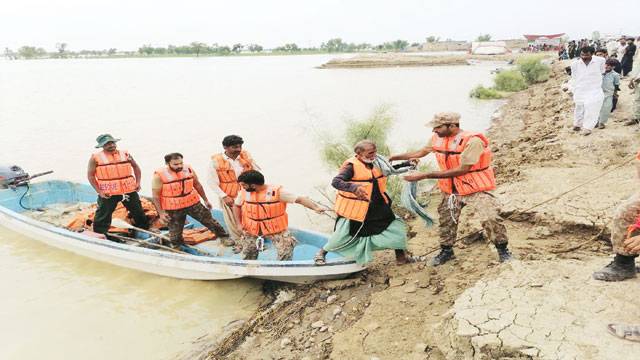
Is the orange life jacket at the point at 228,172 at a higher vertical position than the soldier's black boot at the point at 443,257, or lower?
higher

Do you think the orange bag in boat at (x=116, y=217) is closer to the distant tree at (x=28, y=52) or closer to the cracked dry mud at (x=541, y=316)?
the cracked dry mud at (x=541, y=316)

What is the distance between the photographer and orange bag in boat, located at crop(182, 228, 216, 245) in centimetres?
630

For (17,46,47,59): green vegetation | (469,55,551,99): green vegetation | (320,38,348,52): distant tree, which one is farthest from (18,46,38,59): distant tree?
(469,55,551,99): green vegetation

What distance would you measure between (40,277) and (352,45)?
143235 millimetres

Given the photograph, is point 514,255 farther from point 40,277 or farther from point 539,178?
point 40,277

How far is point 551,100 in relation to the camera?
16.8m

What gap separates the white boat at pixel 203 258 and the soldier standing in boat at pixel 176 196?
37 cm

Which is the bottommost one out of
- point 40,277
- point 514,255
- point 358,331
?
point 40,277

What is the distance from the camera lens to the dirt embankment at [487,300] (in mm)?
3189

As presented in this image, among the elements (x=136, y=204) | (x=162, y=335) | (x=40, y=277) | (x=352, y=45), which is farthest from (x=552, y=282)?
(x=352, y=45)

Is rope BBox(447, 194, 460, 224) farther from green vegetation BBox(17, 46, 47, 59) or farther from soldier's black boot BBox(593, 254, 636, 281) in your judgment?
green vegetation BBox(17, 46, 47, 59)

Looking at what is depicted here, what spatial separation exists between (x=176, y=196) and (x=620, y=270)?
450 centimetres

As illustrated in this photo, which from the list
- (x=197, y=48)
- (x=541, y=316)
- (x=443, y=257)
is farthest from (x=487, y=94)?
(x=197, y=48)

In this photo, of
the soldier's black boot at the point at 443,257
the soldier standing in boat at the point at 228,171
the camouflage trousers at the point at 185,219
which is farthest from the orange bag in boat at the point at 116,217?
the soldier's black boot at the point at 443,257
